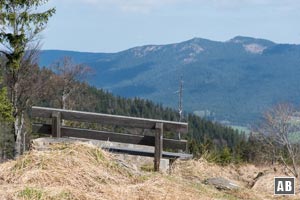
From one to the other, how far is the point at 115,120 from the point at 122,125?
0.50ft

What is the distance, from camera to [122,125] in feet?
30.7

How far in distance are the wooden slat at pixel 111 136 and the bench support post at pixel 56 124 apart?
116mm

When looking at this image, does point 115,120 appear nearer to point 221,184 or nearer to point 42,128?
point 42,128

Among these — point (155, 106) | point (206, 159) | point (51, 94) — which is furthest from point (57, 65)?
point (155, 106)

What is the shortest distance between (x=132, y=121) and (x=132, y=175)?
3.52m

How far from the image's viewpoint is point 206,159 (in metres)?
10.1

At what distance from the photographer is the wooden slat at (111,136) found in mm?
9406

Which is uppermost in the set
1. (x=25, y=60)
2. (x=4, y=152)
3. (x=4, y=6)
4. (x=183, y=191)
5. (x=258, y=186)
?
(x=4, y=6)

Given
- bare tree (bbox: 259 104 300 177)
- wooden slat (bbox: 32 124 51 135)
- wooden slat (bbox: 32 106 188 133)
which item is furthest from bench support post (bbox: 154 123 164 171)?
bare tree (bbox: 259 104 300 177)

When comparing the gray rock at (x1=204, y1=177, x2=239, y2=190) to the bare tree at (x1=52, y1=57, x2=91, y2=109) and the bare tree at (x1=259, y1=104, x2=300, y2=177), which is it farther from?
the bare tree at (x1=52, y1=57, x2=91, y2=109)

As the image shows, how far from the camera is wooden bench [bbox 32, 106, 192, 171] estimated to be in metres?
9.16

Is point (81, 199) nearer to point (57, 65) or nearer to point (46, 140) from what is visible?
point (46, 140)

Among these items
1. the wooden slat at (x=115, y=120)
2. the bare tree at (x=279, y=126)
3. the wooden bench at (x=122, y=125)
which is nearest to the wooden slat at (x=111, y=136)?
the wooden bench at (x=122, y=125)

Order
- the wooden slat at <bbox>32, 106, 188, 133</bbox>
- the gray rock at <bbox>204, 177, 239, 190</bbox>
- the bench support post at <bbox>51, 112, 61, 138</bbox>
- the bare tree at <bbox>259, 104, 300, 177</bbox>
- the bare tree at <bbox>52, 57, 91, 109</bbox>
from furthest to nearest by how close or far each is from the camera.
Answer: the bare tree at <bbox>52, 57, 91, 109</bbox>, the bare tree at <bbox>259, 104, 300, 177</bbox>, the bench support post at <bbox>51, 112, 61, 138</bbox>, the wooden slat at <bbox>32, 106, 188, 133</bbox>, the gray rock at <bbox>204, 177, 239, 190</bbox>
